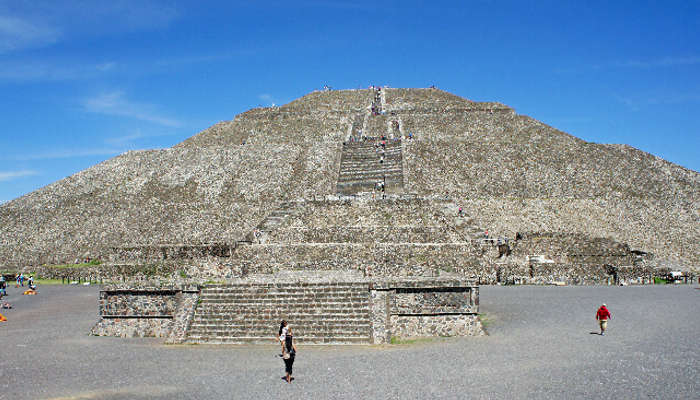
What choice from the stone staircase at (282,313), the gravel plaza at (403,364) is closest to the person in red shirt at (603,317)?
the gravel plaza at (403,364)

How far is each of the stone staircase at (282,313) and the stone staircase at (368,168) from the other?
59.8 feet

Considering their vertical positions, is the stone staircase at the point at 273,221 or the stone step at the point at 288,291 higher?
the stone staircase at the point at 273,221

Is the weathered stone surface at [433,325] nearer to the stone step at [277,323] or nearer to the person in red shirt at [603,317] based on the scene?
the stone step at [277,323]

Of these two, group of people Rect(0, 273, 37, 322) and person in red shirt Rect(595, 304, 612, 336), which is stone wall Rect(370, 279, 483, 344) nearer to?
person in red shirt Rect(595, 304, 612, 336)

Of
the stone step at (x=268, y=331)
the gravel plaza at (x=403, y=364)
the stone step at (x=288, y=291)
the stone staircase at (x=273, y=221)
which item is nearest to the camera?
the gravel plaza at (x=403, y=364)

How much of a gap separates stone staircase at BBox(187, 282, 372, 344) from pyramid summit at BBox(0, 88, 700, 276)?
5.07m

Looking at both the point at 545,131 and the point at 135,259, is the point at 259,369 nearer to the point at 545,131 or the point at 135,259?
the point at 135,259

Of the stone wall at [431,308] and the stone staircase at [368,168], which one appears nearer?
the stone wall at [431,308]

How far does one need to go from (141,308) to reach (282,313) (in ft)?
11.3

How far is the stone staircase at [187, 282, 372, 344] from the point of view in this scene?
12.3m

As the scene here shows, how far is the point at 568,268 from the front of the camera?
2200cm

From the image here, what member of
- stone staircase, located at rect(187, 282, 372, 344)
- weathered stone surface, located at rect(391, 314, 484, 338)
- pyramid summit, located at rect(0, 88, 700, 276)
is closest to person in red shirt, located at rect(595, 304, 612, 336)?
weathered stone surface, located at rect(391, 314, 484, 338)

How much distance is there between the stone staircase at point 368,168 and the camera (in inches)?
1268

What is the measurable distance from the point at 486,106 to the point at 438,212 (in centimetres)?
2465
